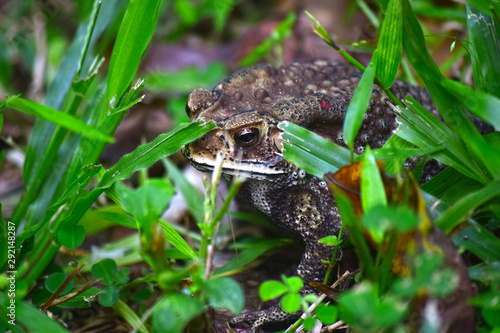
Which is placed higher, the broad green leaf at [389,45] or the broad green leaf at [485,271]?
the broad green leaf at [389,45]

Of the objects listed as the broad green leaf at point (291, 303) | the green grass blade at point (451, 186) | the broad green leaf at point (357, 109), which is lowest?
the broad green leaf at point (291, 303)

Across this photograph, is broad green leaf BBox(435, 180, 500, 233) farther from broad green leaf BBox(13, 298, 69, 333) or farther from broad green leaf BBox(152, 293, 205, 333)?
broad green leaf BBox(13, 298, 69, 333)

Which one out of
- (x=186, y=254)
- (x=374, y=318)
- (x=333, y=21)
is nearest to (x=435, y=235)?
(x=374, y=318)

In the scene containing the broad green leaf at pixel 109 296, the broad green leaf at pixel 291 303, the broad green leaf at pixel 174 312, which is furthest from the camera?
the broad green leaf at pixel 109 296

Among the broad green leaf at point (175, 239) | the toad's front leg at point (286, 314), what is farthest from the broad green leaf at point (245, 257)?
the broad green leaf at point (175, 239)

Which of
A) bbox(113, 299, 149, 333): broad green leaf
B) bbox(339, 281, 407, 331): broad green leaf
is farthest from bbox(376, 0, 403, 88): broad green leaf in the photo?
bbox(113, 299, 149, 333): broad green leaf

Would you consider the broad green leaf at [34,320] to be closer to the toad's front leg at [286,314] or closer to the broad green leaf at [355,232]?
the toad's front leg at [286,314]
